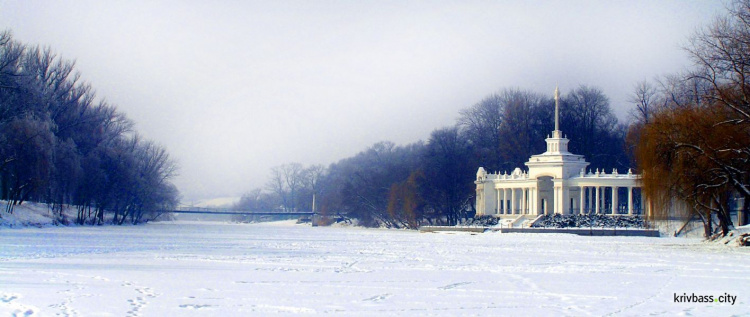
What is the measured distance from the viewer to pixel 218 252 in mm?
31328

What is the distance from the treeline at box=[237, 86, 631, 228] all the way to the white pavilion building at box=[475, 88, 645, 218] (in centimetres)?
493

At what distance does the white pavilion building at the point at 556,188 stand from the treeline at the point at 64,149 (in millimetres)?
33401

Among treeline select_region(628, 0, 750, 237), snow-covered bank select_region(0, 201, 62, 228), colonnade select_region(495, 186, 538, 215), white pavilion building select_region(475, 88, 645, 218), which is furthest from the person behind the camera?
colonnade select_region(495, 186, 538, 215)

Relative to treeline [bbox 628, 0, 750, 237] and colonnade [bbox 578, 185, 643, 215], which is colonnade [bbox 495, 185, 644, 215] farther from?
treeline [bbox 628, 0, 750, 237]

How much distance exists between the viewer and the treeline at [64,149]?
54.9 m

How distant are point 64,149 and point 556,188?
4133 cm

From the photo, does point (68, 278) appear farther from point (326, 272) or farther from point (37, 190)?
point (37, 190)

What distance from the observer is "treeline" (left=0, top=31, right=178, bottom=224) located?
54875 mm

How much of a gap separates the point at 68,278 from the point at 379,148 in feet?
397

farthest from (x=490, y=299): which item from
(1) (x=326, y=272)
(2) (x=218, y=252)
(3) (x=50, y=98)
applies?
(3) (x=50, y=98)

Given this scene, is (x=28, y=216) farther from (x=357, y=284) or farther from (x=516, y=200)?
(x=357, y=284)

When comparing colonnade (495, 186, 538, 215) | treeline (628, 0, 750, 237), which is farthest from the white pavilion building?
treeline (628, 0, 750, 237)

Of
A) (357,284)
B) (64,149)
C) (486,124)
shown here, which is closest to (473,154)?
(486,124)

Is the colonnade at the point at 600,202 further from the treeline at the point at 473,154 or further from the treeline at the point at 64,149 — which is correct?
the treeline at the point at 64,149
